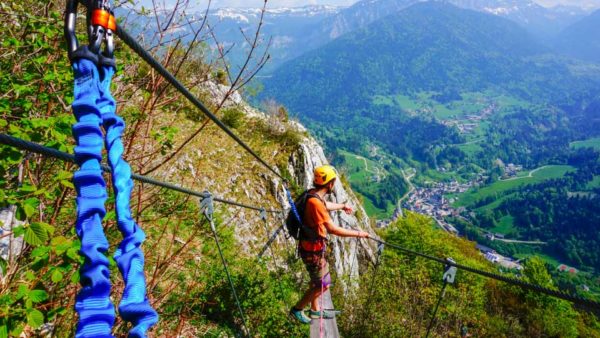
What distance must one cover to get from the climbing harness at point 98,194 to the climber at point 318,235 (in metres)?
4.11

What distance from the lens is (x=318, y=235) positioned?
512cm

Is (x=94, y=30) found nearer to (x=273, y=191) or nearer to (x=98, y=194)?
(x=98, y=194)

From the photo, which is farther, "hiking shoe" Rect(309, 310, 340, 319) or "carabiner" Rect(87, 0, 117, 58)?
"hiking shoe" Rect(309, 310, 340, 319)

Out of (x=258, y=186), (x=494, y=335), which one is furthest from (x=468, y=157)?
(x=258, y=186)

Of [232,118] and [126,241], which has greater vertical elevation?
[232,118]

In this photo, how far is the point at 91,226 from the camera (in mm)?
811

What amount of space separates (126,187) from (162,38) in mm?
2975

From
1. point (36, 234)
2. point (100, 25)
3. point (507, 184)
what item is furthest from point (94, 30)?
point (507, 184)

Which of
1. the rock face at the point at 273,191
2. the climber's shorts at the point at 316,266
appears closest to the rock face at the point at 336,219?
the rock face at the point at 273,191

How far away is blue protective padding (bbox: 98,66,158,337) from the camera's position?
30.2 inches

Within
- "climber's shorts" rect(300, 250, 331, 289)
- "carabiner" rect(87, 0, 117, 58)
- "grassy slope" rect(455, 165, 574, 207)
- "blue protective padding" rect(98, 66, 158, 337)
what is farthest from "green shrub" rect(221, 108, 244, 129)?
"grassy slope" rect(455, 165, 574, 207)

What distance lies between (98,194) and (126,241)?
14 centimetres

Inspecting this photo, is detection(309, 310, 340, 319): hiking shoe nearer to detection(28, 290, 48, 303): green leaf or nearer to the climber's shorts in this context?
the climber's shorts

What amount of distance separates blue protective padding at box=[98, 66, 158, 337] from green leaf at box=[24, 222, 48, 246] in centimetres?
115
